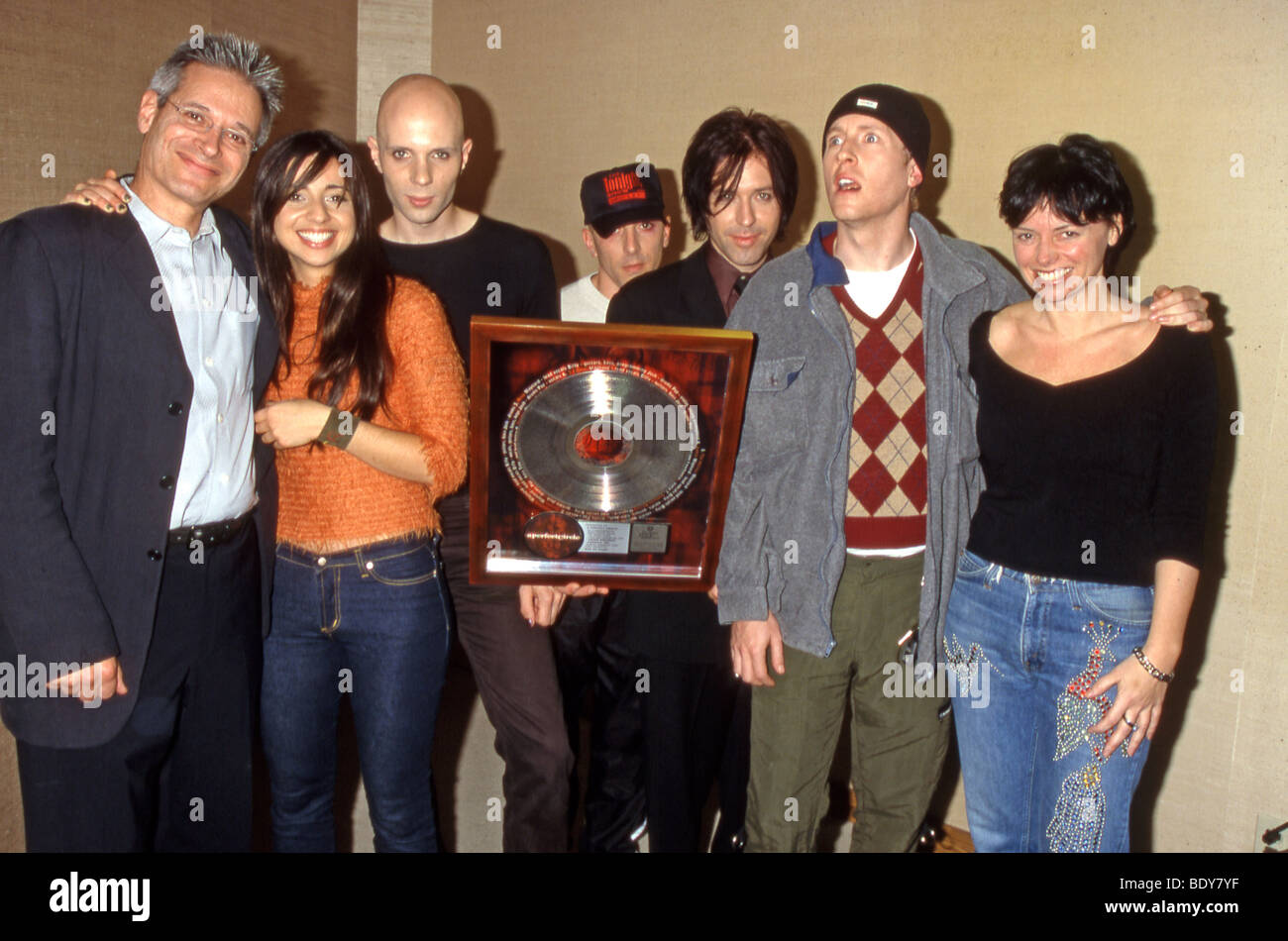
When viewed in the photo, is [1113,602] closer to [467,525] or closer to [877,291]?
[877,291]

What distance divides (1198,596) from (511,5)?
132 inches

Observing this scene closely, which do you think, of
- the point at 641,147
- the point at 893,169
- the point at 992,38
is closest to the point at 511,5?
the point at 641,147

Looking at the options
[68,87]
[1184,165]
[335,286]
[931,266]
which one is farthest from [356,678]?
[1184,165]

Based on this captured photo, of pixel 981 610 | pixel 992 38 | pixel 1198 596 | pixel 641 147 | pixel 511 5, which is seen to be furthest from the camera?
pixel 511 5

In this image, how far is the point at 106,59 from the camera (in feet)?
9.00

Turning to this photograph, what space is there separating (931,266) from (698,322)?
1.72ft

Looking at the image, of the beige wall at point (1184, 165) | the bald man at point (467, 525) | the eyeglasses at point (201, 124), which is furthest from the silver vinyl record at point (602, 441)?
the beige wall at point (1184, 165)

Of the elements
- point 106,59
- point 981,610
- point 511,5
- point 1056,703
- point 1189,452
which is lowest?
point 1056,703

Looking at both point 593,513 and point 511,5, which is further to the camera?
point 511,5

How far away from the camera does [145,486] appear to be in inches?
68.0

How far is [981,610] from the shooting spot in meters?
1.86
